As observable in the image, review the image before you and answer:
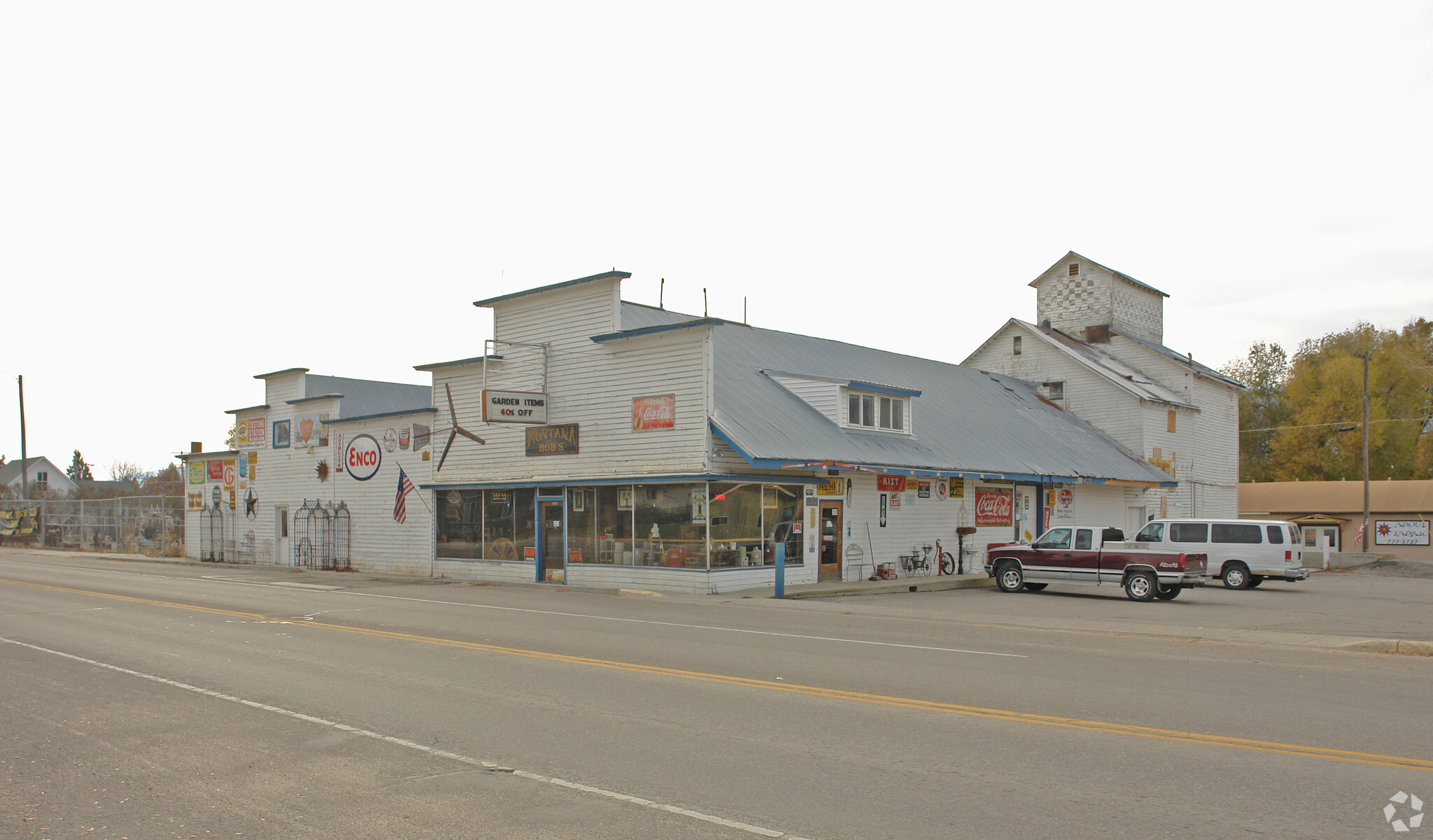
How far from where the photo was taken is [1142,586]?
74.4ft

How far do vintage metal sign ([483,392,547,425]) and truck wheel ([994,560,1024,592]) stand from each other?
12.6 meters

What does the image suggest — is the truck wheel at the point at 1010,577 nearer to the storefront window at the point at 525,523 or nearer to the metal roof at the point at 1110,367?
the storefront window at the point at 525,523

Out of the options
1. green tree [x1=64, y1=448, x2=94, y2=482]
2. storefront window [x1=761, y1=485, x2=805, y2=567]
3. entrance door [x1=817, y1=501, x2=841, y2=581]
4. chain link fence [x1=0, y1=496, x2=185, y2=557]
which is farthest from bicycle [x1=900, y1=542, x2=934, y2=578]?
green tree [x1=64, y1=448, x2=94, y2=482]

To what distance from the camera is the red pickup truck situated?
22.4 m

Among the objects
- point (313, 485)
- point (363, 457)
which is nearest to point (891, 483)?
point (363, 457)

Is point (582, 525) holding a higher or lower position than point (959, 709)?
higher

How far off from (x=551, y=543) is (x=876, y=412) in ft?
32.8

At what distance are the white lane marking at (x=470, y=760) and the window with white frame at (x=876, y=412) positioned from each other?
20.1 m

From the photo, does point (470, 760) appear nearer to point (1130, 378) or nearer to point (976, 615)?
point (976, 615)

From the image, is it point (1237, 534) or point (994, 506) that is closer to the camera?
point (1237, 534)

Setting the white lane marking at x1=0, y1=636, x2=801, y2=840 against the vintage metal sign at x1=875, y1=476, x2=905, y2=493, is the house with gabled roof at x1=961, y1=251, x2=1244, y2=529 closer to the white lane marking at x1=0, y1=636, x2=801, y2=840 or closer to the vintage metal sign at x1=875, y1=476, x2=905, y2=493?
the vintage metal sign at x1=875, y1=476, x2=905, y2=493

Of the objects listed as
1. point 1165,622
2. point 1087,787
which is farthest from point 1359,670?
point 1087,787

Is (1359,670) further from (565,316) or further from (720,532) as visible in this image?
(565,316)

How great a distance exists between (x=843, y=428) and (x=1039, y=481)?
8.68 m
